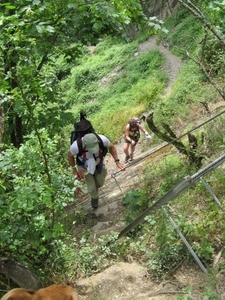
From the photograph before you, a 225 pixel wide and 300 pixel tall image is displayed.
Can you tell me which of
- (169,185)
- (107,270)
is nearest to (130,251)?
(107,270)

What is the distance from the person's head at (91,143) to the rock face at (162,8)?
71.0 feet

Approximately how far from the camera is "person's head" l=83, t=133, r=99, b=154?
250 inches

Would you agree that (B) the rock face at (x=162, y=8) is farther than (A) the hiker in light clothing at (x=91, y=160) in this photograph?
Yes

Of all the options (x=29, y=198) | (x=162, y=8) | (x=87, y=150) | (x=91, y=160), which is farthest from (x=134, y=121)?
(x=162, y=8)

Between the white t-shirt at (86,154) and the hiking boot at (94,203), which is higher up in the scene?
the white t-shirt at (86,154)

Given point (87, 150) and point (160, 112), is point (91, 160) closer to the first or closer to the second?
point (87, 150)

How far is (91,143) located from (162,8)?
23.2 metres

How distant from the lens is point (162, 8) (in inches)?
1085

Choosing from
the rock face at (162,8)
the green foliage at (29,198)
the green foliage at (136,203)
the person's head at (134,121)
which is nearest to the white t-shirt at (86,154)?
the green foliage at (136,203)

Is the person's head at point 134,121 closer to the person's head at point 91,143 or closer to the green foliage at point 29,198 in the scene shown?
the person's head at point 91,143

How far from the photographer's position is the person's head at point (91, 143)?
6.36 m

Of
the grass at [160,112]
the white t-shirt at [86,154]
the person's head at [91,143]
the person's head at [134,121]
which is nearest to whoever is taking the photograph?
the grass at [160,112]

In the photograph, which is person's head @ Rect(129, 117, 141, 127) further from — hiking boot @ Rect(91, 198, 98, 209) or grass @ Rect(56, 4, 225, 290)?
hiking boot @ Rect(91, 198, 98, 209)

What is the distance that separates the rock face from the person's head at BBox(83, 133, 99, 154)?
71.0ft
